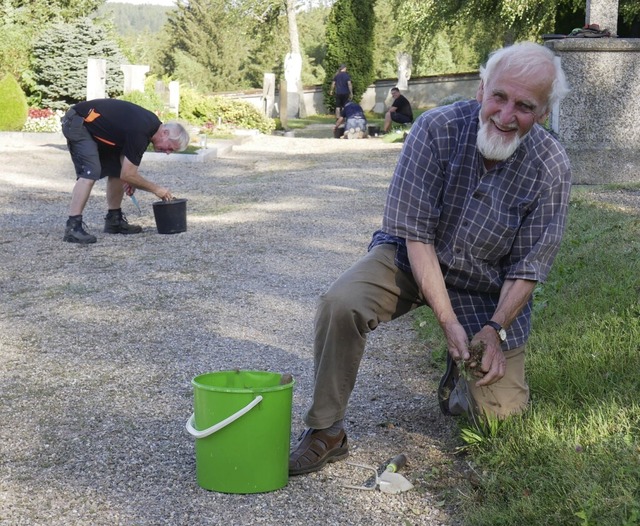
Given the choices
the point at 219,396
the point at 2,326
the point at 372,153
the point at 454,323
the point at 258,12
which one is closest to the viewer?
the point at 219,396

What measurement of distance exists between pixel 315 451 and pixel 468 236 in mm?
967

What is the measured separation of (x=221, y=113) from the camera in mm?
24688

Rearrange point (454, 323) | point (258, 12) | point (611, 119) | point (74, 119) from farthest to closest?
1. point (258, 12)
2. point (611, 119)
3. point (74, 119)
4. point (454, 323)

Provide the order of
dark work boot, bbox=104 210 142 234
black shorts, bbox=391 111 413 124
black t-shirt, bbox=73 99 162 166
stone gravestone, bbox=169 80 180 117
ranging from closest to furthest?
black t-shirt, bbox=73 99 162 166 → dark work boot, bbox=104 210 142 234 → stone gravestone, bbox=169 80 180 117 → black shorts, bbox=391 111 413 124

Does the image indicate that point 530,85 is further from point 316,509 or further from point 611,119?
point 611,119

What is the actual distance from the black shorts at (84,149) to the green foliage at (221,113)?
14.8 metres

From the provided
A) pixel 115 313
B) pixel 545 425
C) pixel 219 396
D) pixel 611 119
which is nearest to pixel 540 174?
pixel 545 425

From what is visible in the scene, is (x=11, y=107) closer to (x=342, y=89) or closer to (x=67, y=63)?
(x=67, y=63)

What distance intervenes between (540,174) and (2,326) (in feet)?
11.4

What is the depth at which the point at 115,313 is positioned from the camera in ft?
19.6

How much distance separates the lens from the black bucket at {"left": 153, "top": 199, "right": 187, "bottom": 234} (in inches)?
343

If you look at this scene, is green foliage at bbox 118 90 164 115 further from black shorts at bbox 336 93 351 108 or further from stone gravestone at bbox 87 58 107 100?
black shorts at bbox 336 93 351 108

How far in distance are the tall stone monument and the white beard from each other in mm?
7448

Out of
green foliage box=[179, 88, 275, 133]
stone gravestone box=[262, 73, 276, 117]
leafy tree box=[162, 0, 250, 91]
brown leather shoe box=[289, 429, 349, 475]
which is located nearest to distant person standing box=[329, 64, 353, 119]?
stone gravestone box=[262, 73, 276, 117]
